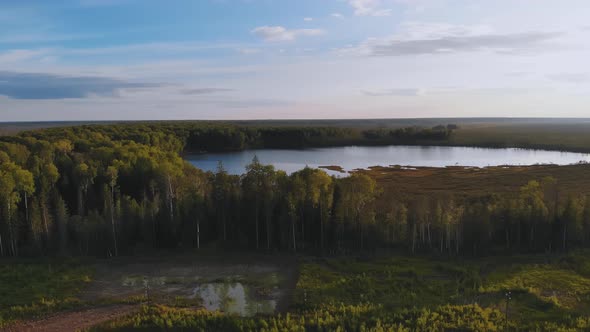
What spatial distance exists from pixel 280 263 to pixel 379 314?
10.0 m

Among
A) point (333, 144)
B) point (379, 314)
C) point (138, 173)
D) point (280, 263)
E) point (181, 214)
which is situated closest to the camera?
point (379, 314)

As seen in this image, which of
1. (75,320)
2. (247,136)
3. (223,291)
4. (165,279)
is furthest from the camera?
(247,136)

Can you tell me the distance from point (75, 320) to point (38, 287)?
562cm

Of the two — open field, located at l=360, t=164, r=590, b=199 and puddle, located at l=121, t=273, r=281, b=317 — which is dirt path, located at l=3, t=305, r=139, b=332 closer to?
puddle, located at l=121, t=273, r=281, b=317

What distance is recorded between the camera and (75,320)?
19.9 m

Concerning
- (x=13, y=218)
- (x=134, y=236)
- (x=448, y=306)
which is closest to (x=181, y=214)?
(x=134, y=236)

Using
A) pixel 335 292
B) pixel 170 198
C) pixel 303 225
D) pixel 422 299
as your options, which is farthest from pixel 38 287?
pixel 422 299

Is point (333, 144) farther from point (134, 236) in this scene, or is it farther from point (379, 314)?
point (379, 314)

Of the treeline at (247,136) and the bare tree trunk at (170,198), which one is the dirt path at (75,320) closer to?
the bare tree trunk at (170,198)

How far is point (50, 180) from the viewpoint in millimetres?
33750

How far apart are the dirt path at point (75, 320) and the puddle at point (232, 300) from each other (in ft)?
11.8

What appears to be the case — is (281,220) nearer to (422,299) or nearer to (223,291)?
(223,291)

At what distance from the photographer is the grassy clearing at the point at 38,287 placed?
20906 millimetres

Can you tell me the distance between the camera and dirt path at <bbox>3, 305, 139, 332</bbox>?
19.1 m
